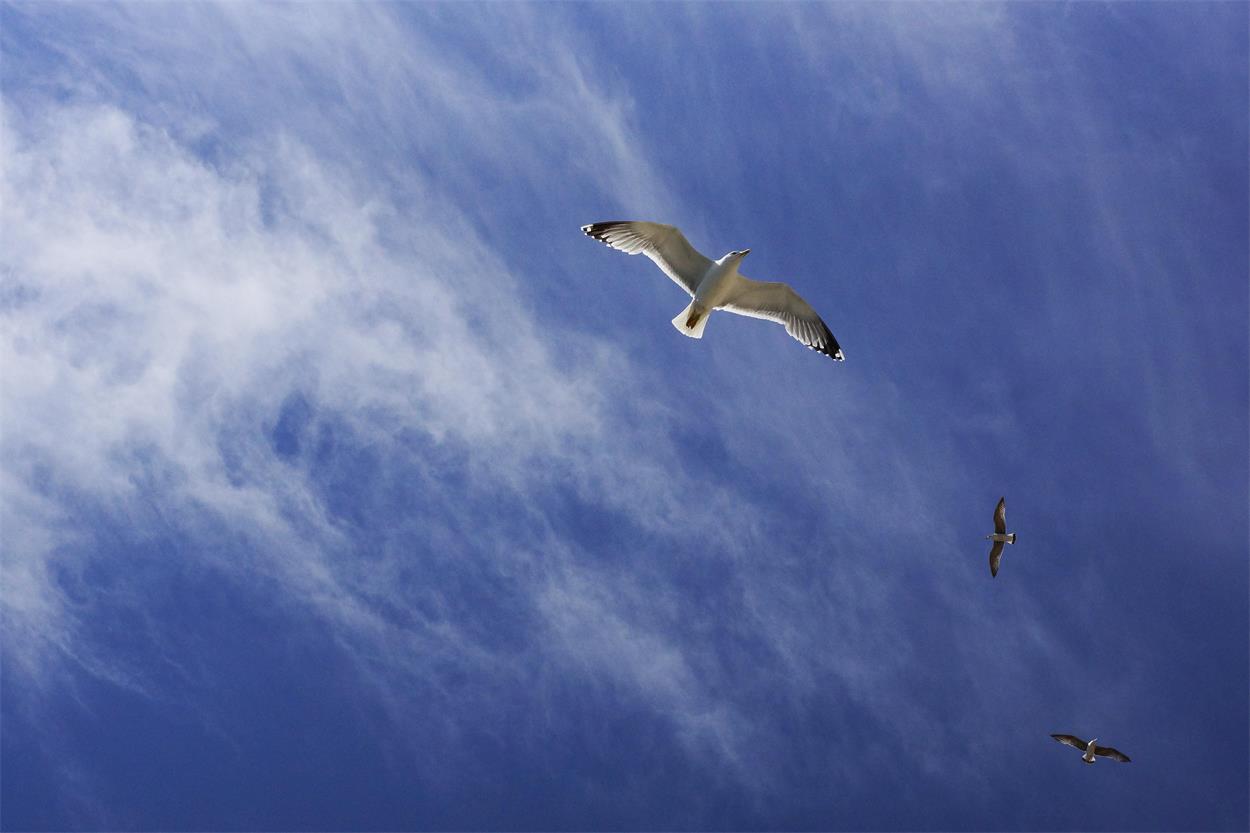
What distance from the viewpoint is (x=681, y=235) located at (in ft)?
89.6

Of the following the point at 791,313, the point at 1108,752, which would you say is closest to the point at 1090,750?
the point at 1108,752

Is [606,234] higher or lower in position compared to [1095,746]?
higher

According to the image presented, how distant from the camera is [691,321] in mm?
27203

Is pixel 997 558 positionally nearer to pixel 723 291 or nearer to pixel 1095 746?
pixel 1095 746

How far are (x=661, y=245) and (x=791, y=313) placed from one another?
9.02 ft

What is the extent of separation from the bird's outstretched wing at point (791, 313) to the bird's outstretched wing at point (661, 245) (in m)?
0.82

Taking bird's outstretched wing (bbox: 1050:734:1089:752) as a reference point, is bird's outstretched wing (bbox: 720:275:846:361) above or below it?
above

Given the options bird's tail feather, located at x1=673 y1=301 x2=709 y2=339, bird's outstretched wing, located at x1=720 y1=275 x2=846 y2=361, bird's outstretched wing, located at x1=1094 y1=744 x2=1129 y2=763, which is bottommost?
bird's outstretched wing, located at x1=1094 y1=744 x2=1129 y2=763

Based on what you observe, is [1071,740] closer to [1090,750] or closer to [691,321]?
[1090,750]

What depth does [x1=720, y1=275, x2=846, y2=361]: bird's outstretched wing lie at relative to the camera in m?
27.8

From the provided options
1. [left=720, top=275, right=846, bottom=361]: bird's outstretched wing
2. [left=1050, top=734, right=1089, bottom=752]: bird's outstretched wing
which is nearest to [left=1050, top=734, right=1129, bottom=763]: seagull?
[left=1050, top=734, right=1089, bottom=752]: bird's outstretched wing

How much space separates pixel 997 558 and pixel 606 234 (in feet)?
33.8

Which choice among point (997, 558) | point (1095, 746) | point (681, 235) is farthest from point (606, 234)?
point (1095, 746)

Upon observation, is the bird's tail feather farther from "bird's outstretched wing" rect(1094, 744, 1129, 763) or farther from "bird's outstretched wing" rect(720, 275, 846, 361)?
"bird's outstretched wing" rect(1094, 744, 1129, 763)
